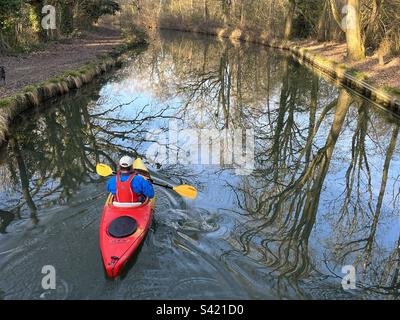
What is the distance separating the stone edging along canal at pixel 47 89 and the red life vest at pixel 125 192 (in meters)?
5.29

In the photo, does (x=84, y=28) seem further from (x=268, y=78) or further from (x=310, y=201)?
(x=310, y=201)

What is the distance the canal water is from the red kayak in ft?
0.69

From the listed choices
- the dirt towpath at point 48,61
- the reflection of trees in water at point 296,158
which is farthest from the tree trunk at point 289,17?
the dirt towpath at point 48,61

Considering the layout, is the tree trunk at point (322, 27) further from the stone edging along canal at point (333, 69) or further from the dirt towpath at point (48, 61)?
the dirt towpath at point (48, 61)

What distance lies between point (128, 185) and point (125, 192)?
12 centimetres

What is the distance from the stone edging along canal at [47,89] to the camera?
10.9m

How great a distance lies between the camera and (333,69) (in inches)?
774

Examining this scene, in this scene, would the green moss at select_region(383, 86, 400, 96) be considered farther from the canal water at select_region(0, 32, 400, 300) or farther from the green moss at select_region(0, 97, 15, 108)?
the green moss at select_region(0, 97, 15, 108)

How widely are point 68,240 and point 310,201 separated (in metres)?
4.32

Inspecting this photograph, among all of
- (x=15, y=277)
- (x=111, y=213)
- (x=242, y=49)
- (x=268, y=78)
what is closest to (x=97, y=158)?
(x=111, y=213)

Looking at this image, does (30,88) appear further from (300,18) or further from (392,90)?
(300,18)

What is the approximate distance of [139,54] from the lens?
28.1m

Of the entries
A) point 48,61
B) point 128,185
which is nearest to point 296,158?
point 128,185

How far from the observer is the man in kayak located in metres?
5.95
